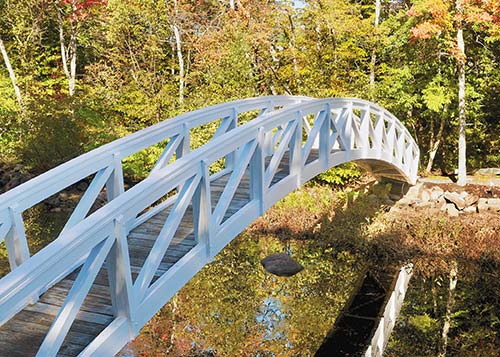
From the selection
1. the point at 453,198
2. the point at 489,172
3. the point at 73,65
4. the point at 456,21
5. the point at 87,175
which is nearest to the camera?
the point at 87,175

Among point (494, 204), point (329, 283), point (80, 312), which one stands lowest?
point (329, 283)

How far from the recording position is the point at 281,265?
9.25 m

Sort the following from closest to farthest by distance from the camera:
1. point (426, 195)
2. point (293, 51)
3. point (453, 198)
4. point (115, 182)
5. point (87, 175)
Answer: point (87, 175) < point (115, 182) < point (453, 198) < point (426, 195) < point (293, 51)

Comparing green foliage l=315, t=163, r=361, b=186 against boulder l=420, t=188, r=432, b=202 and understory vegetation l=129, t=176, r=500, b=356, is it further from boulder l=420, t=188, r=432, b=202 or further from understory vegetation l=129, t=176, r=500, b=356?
boulder l=420, t=188, r=432, b=202

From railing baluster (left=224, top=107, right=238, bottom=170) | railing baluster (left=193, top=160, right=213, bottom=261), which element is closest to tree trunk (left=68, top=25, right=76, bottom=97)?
railing baluster (left=224, top=107, right=238, bottom=170)

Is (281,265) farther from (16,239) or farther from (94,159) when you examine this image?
(16,239)

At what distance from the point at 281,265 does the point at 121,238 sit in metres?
6.59

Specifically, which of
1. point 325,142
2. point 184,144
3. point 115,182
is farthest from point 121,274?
point 325,142

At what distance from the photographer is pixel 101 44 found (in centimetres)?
1734

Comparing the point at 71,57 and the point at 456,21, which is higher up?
the point at 456,21

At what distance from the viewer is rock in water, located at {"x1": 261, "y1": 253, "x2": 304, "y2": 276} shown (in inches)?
359

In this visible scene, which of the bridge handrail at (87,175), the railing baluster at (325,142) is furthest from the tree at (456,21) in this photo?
the bridge handrail at (87,175)

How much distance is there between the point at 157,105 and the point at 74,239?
13.1 meters

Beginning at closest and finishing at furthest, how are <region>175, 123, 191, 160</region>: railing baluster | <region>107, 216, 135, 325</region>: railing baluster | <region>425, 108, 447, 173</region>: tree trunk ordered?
<region>107, 216, 135, 325</region>: railing baluster
<region>175, 123, 191, 160</region>: railing baluster
<region>425, 108, 447, 173</region>: tree trunk
